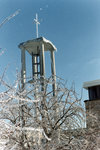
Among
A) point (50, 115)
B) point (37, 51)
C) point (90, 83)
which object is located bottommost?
point (50, 115)

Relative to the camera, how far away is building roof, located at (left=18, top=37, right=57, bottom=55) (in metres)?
19.3

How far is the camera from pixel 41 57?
1909 cm

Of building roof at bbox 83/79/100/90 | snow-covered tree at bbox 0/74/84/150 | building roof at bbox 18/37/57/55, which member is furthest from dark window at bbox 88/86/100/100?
snow-covered tree at bbox 0/74/84/150

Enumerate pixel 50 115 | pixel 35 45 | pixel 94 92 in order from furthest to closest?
pixel 35 45 → pixel 94 92 → pixel 50 115

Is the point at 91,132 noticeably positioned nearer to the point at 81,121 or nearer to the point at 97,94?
the point at 81,121

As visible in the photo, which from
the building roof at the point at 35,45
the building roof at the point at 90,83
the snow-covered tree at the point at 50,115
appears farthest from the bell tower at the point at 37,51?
the snow-covered tree at the point at 50,115

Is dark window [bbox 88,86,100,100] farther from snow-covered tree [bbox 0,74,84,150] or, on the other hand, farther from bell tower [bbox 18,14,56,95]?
snow-covered tree [bbox 0,74,84,150]

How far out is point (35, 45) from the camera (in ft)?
65.3

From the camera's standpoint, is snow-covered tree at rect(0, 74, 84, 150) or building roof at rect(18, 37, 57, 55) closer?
snow-covered tree at rect(0, 74, 84, 150)

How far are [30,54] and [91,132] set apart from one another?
13429mm

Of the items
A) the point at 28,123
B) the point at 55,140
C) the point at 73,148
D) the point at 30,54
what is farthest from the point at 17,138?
the point at 30,54

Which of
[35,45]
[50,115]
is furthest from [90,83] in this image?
[50,115]

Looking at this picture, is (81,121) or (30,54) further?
(30,54)

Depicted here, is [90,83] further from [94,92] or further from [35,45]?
[35,45]
